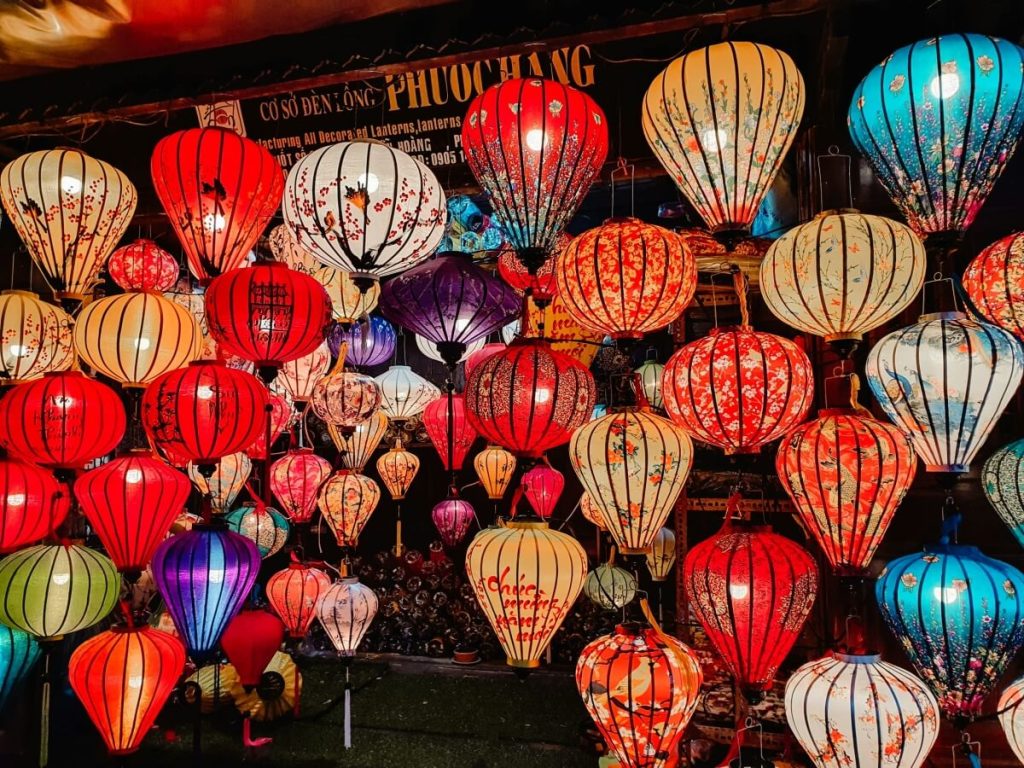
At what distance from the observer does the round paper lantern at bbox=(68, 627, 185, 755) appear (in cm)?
260

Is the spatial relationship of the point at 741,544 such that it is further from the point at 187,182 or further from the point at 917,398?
the point at 187,182

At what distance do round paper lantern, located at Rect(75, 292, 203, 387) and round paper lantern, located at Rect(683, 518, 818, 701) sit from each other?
2.22m

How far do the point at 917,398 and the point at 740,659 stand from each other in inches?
35.8

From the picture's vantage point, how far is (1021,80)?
1.74 metres

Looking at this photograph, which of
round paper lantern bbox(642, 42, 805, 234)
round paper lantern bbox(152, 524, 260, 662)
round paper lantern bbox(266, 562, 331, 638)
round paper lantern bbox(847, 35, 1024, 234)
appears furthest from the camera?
round paper lantern bbox(266, 562, 331, 638)

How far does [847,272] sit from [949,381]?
0.39 meters

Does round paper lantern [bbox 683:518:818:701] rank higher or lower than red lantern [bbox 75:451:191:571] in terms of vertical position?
lower

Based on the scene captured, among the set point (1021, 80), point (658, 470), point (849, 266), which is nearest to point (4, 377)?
point (658, 470)

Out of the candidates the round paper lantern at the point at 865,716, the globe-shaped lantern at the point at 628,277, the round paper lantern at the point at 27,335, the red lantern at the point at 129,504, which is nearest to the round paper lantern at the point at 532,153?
the globe-shaped lantern at the point at 628,277

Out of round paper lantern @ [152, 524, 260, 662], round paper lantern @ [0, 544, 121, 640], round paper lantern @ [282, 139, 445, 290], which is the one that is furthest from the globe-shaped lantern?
round paper lantern @ [0, 544, 121, 640]

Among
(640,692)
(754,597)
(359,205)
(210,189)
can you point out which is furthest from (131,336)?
(754,597)

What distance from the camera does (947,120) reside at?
1.75m

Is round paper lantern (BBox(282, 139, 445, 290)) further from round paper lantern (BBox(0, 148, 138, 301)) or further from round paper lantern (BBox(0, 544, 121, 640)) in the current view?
round paper lantern (BBox(0, 544, 121, 640))

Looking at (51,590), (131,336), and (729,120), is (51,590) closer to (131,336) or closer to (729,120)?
(131,336)
